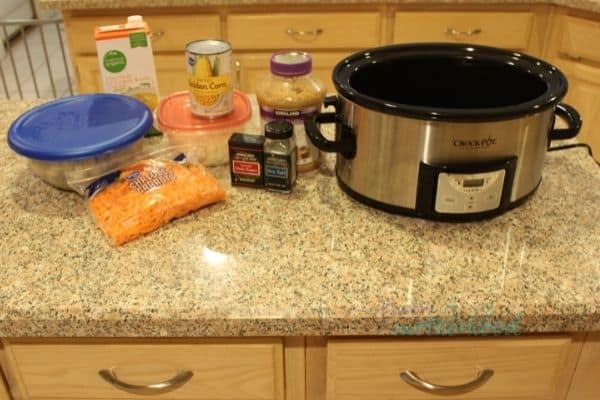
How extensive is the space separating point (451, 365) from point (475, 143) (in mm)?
286

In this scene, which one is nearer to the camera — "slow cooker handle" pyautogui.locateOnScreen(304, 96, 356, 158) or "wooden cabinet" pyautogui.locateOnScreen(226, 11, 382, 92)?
"slow cooker handle" pyautogui.locateOnScreen(304, 96, 356, 158)

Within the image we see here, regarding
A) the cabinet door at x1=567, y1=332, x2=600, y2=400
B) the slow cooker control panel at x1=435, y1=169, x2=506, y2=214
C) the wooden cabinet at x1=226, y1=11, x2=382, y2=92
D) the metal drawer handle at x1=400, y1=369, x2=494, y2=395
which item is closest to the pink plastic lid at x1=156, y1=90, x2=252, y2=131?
the slow cooker control panel at x1=435, y1=169, x2=506, y2=214

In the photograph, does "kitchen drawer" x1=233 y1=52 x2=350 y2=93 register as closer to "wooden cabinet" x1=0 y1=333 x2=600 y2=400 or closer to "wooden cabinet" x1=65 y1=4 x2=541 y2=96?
"wooden cabinet" x1=65 y1=4 x2=541 y2=96

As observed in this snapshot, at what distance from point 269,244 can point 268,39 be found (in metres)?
1.49

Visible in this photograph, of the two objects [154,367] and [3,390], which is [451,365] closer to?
[154,367]

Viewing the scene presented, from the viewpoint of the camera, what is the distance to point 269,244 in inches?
32.6

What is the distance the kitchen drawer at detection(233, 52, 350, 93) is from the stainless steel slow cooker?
4.06 feet

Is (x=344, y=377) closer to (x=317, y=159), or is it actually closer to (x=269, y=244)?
(x=269, y=244)

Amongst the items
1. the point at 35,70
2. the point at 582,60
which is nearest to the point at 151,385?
the point at 582,60

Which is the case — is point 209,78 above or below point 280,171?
above

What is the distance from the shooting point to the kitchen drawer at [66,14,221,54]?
2.12 metres

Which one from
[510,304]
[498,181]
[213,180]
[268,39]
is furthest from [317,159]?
[268,39]

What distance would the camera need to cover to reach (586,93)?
2109 millimetres

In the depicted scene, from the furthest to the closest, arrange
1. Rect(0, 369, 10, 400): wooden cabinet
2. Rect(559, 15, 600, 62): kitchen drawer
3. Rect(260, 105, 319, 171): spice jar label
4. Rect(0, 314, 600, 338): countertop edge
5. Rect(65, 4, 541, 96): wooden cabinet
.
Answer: Rect(65, 4, 541, 96): wooden cabinet < Rect(559, 15, 600, 62): kitchen drawer < Rect(260, 105, 319, 171): spice jar label < Rect(0, 369, 10, 400): wooden cabinet < Rect(0, 314, 600, 338): countertop edge
